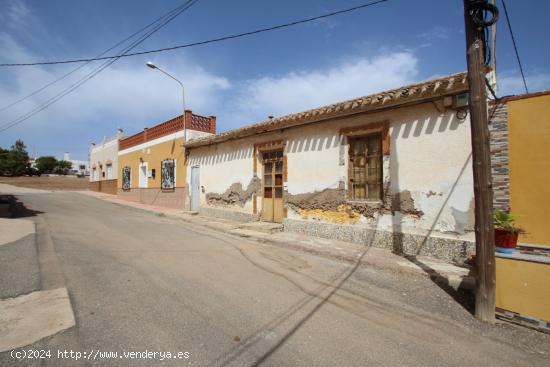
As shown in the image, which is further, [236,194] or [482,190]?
[236,194]

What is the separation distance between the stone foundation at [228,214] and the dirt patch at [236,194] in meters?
0.31

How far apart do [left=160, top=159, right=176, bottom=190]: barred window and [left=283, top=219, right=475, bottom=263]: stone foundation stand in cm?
999

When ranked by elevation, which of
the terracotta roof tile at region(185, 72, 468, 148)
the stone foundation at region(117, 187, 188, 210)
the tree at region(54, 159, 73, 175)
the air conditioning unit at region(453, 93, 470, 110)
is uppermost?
the tree at region(54, 159, 73, 175)

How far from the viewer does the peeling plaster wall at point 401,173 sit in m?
5.68

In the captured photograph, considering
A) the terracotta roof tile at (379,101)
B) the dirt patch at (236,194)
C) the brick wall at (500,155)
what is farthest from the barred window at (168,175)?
the brick wall at (500,155)

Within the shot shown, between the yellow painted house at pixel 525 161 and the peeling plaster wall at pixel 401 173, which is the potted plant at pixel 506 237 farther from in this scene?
the peeling plaster wall at pixel 401 173

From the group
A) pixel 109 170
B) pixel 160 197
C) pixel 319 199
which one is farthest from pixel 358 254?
pixel 109 170

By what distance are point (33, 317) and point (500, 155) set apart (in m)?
7.55

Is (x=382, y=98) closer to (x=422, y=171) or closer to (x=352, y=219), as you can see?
(x=422, y=171)

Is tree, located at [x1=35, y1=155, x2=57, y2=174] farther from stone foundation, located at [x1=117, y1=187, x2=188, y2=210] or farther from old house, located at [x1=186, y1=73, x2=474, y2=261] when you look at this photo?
old house, located at [x1=186, y1=73, x2=474, y2=261]

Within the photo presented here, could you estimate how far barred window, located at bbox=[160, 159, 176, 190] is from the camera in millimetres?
15898

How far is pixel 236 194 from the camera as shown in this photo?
1115 centimetres

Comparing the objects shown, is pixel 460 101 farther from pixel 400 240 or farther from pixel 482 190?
pixel 400 240

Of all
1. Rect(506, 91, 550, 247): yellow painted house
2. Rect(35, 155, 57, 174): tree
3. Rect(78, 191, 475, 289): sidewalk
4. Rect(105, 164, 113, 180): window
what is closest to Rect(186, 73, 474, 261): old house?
Rect(78, 191, 475, 289): sidewalk
